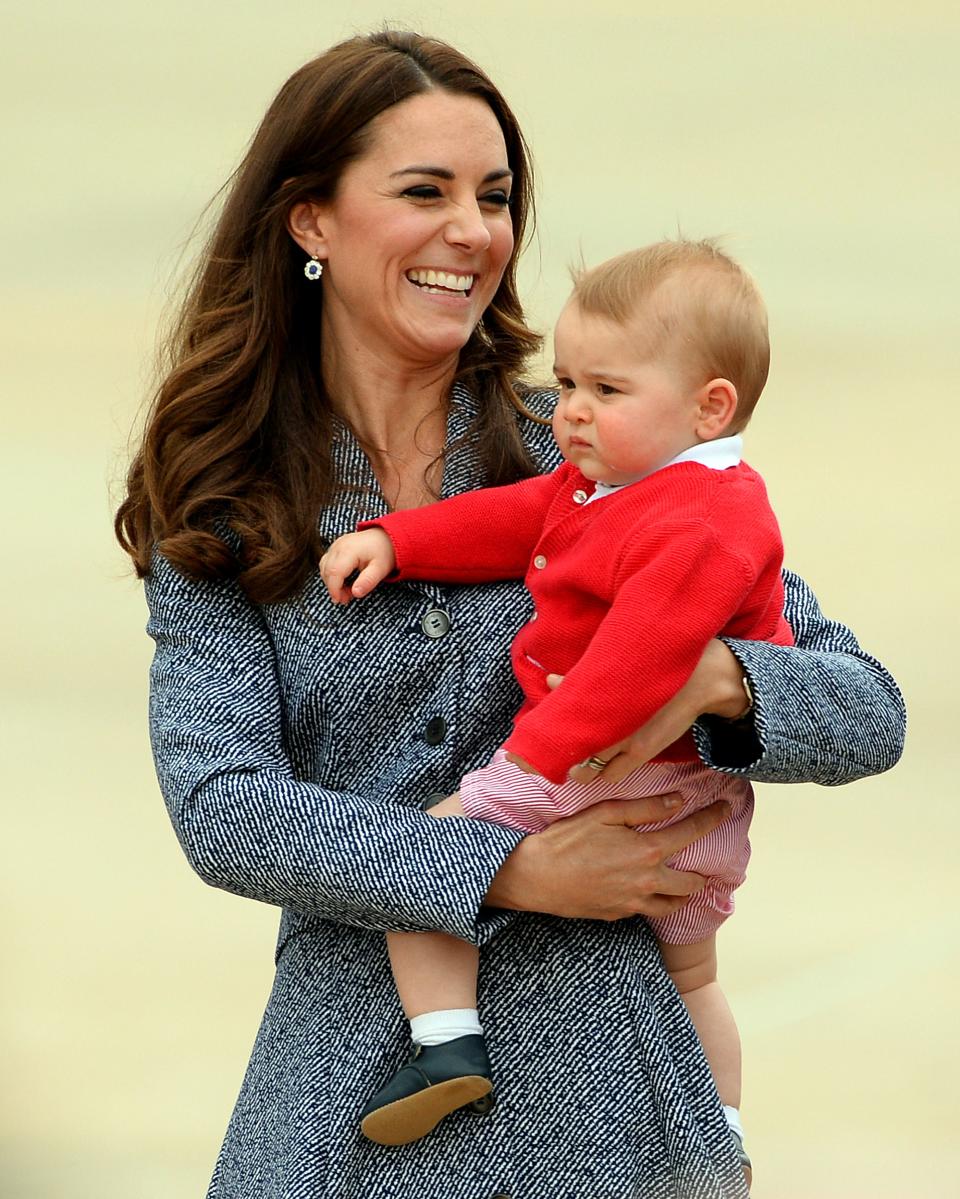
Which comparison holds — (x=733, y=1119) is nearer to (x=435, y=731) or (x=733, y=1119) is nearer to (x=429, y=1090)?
(x=429, y=1090)

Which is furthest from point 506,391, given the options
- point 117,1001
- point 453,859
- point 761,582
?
point 117,1001

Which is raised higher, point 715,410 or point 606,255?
point 715,410

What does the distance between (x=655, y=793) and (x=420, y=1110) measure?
1.45 ft

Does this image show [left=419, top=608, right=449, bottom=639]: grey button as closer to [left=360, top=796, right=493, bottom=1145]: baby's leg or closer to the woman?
the woman

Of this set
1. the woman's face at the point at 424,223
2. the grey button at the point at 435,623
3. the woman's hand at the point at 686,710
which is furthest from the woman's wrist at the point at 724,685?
the woman's face at the point at 424,223

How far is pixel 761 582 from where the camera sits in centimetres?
205

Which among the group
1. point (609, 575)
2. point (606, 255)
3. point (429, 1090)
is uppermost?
point (609, 575)

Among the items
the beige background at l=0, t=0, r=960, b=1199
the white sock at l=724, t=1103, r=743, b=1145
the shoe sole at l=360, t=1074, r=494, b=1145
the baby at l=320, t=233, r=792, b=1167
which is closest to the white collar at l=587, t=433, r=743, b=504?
the baby at l=320, t=233, r=792, b=1167

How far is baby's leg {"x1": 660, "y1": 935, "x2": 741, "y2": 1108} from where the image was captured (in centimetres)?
229

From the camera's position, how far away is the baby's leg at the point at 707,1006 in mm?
2285

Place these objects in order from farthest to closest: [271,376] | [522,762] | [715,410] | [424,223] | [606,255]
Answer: [606,255] → [271,376] → [424,223] → [715,410] → [522,762]

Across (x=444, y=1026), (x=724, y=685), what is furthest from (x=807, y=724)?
(x=444, y=1026)

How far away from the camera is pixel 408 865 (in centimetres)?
204

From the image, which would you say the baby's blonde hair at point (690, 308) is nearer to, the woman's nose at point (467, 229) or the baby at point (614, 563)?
the baby at point (614, 563)
